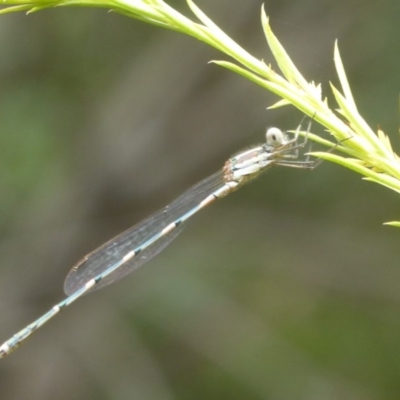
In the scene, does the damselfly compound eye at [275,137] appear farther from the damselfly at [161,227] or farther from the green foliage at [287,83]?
the green foliage at [287,83]

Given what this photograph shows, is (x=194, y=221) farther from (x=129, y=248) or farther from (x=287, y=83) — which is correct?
(x=287, y=83)

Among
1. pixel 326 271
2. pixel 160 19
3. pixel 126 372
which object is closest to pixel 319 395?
pixel 326 271

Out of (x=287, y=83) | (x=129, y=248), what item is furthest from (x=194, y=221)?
(x=287, y=83)

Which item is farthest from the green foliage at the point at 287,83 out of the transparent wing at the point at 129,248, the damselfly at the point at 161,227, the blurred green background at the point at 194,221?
the blurred green background at the point at 194,221

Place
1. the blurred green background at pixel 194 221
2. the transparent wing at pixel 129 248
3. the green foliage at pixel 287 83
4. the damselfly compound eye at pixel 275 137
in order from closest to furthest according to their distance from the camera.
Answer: the green foliage at pixel 287 83, the damselfly compound eye at pixel 275 137, the transparent wing at pixel 129 248, the blurred green background at pixel 194 221


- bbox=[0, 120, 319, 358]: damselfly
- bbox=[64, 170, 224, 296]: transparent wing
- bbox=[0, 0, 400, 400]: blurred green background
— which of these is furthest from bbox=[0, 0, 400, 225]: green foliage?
bbox=[0, 0, 400, 400]: blurred green background

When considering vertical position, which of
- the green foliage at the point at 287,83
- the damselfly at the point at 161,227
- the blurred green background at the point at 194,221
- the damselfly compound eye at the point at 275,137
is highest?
the blurred green background at the point at 194,221

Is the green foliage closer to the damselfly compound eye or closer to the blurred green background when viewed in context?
the damselfly compound eye
